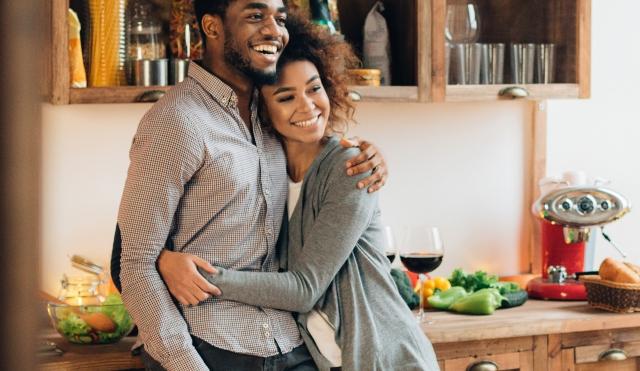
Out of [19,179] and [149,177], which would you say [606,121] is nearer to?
[149,177]

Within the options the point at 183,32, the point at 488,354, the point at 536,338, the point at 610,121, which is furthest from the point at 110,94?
the point at 610,121

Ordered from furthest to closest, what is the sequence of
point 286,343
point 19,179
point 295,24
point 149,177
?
point 295,24
point 286,343
point 149,177
point 19,179

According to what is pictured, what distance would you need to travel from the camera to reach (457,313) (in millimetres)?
2459

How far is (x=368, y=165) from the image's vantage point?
1.84m

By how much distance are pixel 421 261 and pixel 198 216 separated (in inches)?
30.8

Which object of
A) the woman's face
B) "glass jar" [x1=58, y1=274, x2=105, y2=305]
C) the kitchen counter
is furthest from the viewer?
the kitchen counter

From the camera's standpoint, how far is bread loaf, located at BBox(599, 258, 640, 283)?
2.42 meters

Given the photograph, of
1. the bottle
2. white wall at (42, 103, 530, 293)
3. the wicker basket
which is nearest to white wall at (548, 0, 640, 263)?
white wall at (42, 103, 530, 293)

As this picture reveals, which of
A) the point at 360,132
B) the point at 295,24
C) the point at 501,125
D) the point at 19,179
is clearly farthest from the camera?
the point at 501,125

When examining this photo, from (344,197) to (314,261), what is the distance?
14cm

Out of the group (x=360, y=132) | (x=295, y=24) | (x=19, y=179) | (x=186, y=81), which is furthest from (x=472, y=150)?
(x=19, y=179)

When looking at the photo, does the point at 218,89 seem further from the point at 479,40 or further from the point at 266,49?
the point at 479,40

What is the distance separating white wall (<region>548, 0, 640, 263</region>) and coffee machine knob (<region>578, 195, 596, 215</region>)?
1.35 feet

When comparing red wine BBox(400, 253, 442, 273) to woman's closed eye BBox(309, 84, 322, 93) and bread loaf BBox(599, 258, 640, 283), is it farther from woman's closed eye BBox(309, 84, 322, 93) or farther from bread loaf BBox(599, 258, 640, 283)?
woman's closed eye BBox(309, 84, 322, 93)
